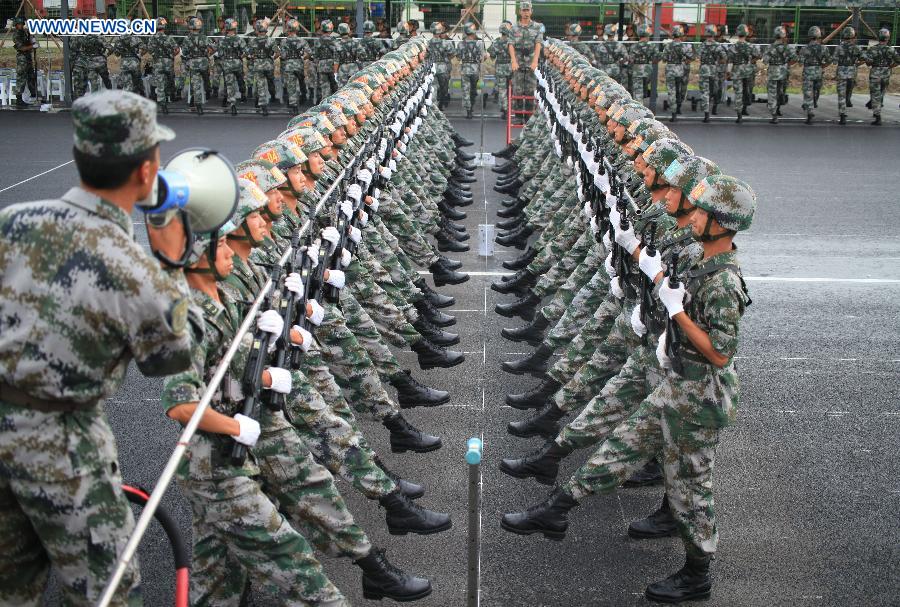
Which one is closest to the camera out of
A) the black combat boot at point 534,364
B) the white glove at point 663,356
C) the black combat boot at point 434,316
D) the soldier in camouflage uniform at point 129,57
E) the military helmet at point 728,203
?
the military helmet at point 728,203

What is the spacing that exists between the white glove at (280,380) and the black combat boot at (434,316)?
3.61m

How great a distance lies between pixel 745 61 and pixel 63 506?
18.9 m

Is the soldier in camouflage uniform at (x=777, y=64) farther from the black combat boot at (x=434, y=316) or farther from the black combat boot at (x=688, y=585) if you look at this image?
the black combat boot at (x=688, y=585)

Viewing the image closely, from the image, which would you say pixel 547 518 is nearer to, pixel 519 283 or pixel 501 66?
pixel 519 283

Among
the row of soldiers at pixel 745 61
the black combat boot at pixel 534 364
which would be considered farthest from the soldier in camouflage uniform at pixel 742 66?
the black combat boot at pixel 534 364

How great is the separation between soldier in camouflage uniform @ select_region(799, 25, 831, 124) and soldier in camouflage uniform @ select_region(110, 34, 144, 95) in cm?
1214

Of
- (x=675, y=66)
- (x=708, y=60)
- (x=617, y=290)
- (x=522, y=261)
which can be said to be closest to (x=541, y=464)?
(x=617, y=290)

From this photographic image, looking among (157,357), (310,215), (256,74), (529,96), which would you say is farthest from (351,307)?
(256,74)

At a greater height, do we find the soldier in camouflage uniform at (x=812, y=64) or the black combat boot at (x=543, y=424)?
the soldier in camouflage uniform at (x=812, y=64)

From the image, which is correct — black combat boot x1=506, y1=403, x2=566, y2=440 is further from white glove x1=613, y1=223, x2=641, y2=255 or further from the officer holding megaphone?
the officer holding megaphone

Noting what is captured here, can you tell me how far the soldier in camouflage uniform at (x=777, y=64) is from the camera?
759 inches

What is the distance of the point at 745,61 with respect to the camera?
64.5ft

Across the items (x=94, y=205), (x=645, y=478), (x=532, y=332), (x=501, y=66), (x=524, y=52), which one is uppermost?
(x=524, y=52)

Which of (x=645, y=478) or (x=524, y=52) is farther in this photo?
(x=524, y=52)
